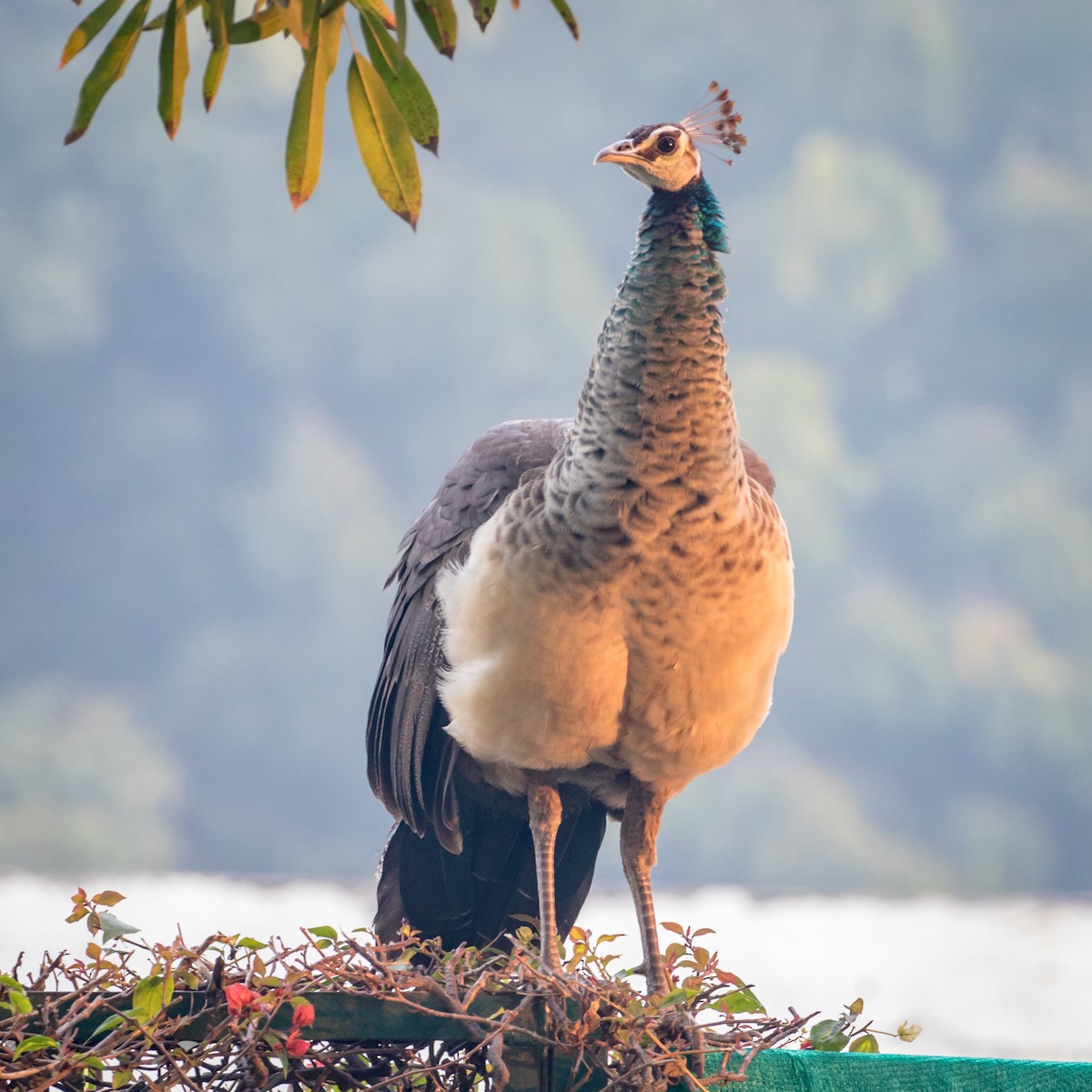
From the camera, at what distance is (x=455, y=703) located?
1.91 metres

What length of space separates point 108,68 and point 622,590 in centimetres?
91

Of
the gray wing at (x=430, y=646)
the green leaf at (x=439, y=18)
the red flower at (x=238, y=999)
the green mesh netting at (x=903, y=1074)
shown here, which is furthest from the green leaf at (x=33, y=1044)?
the gray wing at (x=430, y=646)

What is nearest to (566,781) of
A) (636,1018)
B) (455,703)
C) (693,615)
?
(455,703)

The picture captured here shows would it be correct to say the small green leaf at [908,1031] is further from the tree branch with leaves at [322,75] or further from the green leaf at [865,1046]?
the tree branch with leaves at [322,75]

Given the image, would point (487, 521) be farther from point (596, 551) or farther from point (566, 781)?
point (566, 781)

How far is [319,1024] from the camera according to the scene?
1.17 m

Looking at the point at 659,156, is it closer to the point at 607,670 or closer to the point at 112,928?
the point at 607,670

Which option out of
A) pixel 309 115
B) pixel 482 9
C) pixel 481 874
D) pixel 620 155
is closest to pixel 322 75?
pixel 309 115

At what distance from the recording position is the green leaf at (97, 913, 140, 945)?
1.20m

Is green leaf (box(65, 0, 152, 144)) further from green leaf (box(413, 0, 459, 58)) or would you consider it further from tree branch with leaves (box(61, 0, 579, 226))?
green leaf (box(413, 0, 459, 58))

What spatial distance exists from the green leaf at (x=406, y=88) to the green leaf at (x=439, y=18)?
3 cm

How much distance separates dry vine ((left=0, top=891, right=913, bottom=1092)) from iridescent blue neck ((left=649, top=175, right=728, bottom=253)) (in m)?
1.03

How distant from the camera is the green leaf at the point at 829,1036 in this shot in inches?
53.9

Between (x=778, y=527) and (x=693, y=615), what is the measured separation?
0.24 m
